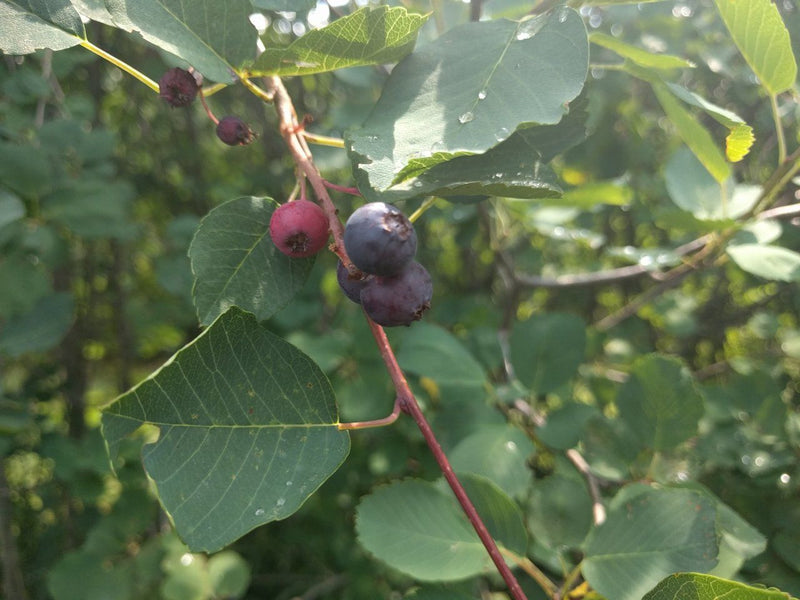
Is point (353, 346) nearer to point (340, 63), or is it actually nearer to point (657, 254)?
point (657, 254)

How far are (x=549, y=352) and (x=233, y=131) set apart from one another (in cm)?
85

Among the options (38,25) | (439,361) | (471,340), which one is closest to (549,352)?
(439,361)

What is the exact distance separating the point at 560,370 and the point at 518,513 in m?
0.49

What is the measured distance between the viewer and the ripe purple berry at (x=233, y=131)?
761 mm

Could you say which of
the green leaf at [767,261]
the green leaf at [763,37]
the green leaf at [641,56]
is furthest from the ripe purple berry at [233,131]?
the green leaf at [767,261]

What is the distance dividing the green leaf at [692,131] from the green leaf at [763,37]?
11 centimetres

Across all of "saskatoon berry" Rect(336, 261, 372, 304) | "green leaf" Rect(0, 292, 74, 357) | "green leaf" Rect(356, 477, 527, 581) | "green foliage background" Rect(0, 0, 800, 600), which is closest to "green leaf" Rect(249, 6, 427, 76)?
"green foliage background" Rect(0, 0, 800, 600)

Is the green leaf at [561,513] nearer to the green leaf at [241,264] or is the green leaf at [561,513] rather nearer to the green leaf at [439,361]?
the green leaf at [439,361]

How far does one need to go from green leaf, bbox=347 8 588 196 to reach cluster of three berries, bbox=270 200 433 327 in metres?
0.04

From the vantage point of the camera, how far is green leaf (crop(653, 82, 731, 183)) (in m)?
0.93

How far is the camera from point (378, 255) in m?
0.57

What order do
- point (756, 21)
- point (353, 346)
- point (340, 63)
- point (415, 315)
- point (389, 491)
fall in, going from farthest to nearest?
point (353, 346) → point (389, 491) → point (756, 21) → point (340, 63) → point (415, 315)

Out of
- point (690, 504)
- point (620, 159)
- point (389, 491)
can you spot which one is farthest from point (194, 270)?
point (620, 159)

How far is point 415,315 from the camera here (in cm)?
60
